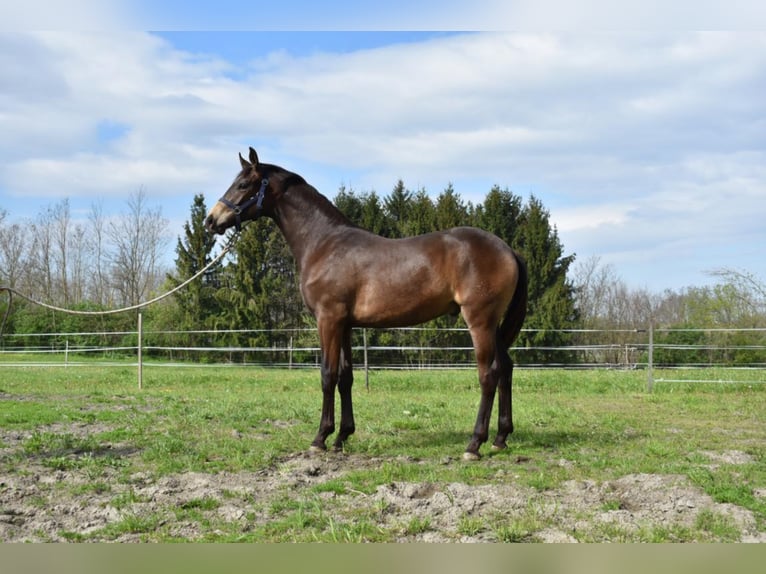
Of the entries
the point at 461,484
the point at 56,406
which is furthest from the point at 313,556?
the point at 56,406

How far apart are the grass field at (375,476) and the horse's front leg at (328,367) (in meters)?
0.29

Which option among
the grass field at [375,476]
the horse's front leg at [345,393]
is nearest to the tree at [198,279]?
the grass field at [375,476]

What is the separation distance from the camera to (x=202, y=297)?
29609 mm

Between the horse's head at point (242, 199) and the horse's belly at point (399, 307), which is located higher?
the horse's head at point (242, 199)

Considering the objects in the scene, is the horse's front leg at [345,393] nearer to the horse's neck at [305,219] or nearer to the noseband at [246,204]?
the horse's neck at [305,219]

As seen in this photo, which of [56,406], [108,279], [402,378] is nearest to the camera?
[56,406]

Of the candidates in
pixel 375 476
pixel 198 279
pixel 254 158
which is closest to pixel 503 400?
pixel 375 476

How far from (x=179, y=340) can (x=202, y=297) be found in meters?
2.24

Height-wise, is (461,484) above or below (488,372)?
below

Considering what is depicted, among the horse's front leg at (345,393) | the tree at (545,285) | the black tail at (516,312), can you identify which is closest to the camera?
the black tail at (516,312)

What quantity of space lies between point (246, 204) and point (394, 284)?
1.68 meters

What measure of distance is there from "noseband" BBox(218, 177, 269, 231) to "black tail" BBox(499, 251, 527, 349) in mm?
2470

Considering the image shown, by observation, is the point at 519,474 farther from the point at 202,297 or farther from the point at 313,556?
the point at 202,297

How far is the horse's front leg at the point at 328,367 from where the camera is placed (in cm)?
568
